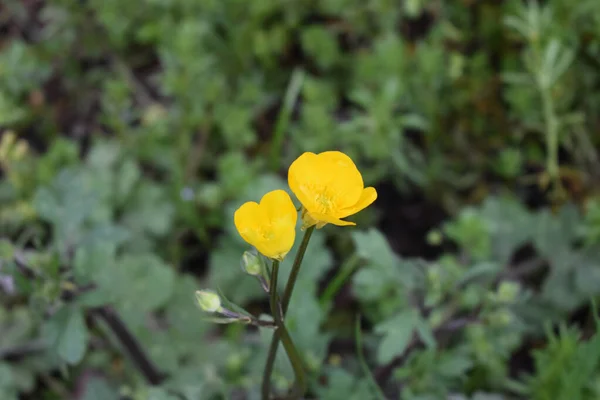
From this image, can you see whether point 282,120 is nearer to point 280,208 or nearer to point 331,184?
point 331,184

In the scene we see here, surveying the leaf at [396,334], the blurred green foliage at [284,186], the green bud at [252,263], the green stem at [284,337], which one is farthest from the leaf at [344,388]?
the green bud at [252,263]

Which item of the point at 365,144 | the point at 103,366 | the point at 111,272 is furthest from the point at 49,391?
the point at 365,144

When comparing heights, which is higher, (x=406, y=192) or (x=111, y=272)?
(x=111, y=272)

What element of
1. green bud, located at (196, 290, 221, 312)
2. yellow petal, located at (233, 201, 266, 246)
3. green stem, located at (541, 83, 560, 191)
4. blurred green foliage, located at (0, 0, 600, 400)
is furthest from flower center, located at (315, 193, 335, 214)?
green stem, located at (541, 83, 560, 191)

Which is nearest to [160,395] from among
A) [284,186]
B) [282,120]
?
[284,186]

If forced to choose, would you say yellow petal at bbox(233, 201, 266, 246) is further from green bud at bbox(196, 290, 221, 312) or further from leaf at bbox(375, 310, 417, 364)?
leaf at bbox(375, 310, 417, 364)

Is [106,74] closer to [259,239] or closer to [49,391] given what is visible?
[49,391]
